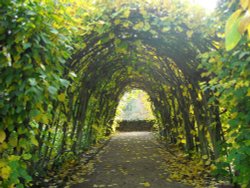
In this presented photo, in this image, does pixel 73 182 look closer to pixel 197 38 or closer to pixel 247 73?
pixel 197 38

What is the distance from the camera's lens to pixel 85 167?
6.12 meters

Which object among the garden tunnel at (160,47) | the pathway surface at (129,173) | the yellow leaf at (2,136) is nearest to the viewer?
the yellow leaf at (2,136)

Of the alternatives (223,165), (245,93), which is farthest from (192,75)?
(245,93)

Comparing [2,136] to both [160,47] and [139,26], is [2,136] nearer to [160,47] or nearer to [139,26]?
[139,26]

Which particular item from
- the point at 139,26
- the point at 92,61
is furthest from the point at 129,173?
the point at 139,26

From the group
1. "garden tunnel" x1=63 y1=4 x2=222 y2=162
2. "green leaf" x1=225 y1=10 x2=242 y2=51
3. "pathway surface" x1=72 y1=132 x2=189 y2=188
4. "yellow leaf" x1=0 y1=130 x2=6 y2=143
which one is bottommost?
"pathway surface" x1=72 y1=132 x2=189 y2=188

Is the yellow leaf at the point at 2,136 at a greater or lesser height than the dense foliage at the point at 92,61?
lesser

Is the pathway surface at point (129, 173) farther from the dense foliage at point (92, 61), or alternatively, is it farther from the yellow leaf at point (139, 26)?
the yellow leaf at point (139, 26)

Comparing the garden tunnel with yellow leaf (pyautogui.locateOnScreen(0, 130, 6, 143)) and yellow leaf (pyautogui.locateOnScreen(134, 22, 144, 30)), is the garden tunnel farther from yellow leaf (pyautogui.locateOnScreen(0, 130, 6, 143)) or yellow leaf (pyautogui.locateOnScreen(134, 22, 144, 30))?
yellow leaf (pyautogui.locateOnScreen(0, 130, 6, 143))

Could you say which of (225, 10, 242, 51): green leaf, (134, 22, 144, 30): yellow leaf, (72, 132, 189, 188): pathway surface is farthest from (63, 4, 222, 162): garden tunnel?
(225, 10, 242, 51): green leaf

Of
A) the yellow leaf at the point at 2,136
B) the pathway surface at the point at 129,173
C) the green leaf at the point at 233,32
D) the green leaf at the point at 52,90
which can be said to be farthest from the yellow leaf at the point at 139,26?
the green leaf at the point at 233,32

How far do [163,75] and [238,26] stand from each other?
7218 mm

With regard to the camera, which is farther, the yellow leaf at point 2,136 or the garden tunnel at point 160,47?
the garden tunnel at point 160,47

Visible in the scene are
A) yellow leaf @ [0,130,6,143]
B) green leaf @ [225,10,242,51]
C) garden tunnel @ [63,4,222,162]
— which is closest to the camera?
green leaf @ [225,10,242,51]
